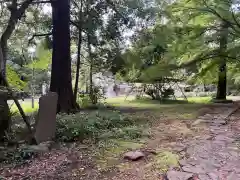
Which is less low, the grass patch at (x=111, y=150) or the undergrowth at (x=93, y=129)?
the undergrowth at (x=93, y=129)

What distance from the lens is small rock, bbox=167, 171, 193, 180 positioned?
357 centimetres

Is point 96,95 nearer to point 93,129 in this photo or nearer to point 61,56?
point 61,56

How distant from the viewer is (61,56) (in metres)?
8.82

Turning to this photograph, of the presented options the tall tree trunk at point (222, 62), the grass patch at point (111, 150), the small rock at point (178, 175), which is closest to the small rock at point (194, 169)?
the small rock at point (178, 175)

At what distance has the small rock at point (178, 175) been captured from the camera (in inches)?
141

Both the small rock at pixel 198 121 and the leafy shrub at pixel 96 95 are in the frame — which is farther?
the leafy shrub at pixel 96 95

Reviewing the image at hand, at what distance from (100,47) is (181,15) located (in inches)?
119

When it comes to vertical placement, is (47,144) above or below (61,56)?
below

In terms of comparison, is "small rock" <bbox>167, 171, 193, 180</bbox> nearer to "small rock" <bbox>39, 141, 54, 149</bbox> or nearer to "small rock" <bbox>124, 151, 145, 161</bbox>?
"small rock" <bbox>124, 151, 145, 161</bbox>

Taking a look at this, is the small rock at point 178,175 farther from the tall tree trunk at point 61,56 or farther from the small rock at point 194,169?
the tall tree trunk at point 61,56

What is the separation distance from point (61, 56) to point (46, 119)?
402 centimetres

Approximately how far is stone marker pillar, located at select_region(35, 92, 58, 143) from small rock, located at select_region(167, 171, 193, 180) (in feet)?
7.24

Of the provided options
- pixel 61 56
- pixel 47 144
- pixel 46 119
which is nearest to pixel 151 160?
pixel 47 144

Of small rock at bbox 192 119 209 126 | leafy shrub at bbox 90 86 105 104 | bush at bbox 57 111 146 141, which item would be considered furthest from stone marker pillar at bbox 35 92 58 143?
leafy shrub at bbox 90 86 105 104
